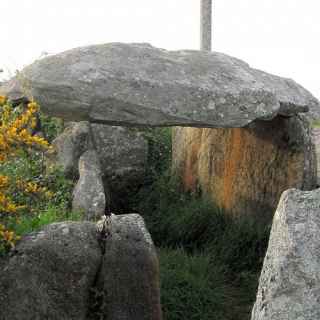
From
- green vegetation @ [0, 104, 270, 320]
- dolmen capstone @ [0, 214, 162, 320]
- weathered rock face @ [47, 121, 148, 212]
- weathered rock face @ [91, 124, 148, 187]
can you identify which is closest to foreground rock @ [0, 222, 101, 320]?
dolmen capstone @ [0, 214, 162, 320]

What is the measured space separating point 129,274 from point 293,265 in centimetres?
248

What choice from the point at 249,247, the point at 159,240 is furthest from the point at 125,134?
the point at 249,247

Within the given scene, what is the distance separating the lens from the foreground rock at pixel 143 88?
555cm

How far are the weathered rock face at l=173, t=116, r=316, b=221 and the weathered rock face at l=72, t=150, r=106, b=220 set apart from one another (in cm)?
175

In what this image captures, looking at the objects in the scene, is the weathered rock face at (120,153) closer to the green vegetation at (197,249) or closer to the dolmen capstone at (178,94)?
the green vegetation at (197,249)

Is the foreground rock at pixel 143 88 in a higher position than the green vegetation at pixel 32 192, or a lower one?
higher

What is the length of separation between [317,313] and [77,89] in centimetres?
360

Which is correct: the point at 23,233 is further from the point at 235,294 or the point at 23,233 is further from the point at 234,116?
the point at 235,294

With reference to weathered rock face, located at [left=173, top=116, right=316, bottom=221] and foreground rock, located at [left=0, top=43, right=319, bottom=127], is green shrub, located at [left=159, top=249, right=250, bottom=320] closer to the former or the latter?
weathered rock face, located at [left=173, top=116, right=316, bottom=221]

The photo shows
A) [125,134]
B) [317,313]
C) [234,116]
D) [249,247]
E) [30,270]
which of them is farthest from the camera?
[125,134]

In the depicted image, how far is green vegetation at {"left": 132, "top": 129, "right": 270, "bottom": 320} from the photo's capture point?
6.51 m

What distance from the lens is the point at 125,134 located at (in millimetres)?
9273

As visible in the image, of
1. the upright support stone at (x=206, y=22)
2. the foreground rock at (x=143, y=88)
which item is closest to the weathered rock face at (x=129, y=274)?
the foreground rock at (x=143, y=88)

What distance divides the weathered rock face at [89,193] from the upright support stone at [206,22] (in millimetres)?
6752
